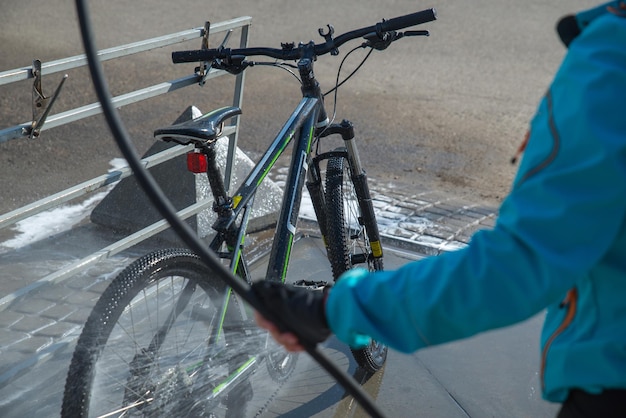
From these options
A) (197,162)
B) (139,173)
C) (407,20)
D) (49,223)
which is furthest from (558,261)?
(49,223)

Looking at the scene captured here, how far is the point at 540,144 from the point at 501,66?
26.3 feet

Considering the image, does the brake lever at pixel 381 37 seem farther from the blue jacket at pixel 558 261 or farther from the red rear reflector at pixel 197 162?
the blue jacket at pixel 558 261

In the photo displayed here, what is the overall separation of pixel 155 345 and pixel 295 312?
5.04 feet

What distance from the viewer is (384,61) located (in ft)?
30.5

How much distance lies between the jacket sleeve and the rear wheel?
1357 mm

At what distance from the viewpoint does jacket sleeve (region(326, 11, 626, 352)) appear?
143 centimetres

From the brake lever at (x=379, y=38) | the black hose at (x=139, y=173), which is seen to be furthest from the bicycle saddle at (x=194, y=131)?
the black hose at (x=139, y=173)

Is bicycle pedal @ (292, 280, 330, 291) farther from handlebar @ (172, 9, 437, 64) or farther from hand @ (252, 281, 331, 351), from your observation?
hand @ (252, 281, 331, 351)

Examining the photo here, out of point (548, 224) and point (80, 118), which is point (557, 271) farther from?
point (80, 118)

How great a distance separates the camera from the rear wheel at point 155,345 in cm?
268

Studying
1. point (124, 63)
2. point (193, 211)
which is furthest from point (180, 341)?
point (124, 63)

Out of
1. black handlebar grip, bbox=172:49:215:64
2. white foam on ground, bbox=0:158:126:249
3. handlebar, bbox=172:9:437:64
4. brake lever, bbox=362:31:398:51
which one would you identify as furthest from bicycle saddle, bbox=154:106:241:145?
white foam on ground, bbox=0:158:126:249

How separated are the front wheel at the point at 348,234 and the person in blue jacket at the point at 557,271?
173cm

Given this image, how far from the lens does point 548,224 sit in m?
1.44
